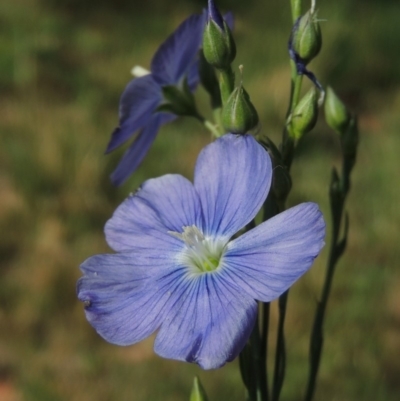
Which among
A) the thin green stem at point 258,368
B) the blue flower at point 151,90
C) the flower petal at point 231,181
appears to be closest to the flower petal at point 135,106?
the blue flower at point 151,90

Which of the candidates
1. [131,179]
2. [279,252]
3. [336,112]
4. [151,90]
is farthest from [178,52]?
[131,179]

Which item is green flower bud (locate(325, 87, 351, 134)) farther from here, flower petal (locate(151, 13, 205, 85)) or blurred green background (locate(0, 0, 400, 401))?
blurred green background (locate(0, 0, 400, 401))

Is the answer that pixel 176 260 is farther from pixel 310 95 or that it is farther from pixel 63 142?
pixel 63 142

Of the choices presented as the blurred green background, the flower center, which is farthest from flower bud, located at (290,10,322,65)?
the blurred green background

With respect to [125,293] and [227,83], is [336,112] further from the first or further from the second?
[125,293]

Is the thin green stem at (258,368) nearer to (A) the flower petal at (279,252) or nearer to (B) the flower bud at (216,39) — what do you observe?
(A) the flower petal at (279,252)
